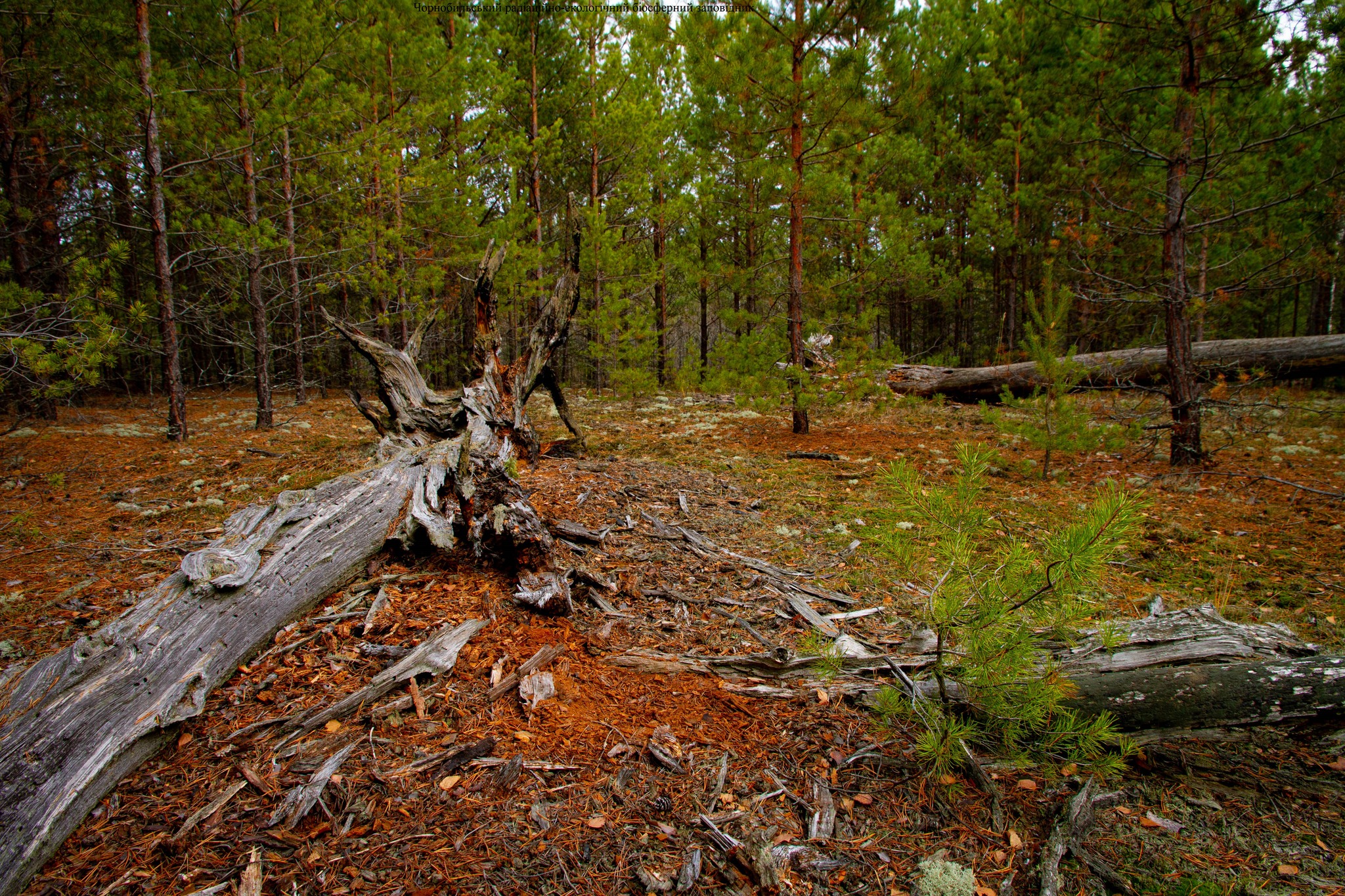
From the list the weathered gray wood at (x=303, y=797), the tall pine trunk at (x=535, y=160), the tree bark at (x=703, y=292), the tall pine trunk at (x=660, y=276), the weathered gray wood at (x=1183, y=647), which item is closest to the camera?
the weathered gray wood at (x=303, y=797)

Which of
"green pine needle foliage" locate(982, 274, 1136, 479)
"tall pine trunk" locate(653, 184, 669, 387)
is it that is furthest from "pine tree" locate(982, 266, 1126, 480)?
"tall pine trunk" locate(653, 184, 669, 387)

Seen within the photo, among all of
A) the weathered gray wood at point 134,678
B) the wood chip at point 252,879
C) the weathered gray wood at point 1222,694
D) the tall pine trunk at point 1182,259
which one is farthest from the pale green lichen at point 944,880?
the tall pine trunk at point 1182,259

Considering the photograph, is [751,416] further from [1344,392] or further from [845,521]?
[1344,392]

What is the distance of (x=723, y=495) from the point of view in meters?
5.79

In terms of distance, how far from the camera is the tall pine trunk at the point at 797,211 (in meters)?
7.91

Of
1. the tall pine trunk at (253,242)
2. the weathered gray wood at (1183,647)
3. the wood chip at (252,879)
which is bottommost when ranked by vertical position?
the wood chip at (252,879)

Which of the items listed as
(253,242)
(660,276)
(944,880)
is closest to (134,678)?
(944,880)

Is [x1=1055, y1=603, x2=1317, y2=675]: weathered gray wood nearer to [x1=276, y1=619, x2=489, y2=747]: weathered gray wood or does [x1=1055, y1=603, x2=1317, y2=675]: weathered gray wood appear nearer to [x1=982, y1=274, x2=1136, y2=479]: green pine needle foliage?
[x1=276, y1=619, x2=489, y2=747]: weathered gray wood

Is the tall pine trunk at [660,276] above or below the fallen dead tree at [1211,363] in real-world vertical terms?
above

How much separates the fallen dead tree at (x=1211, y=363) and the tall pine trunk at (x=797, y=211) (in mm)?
1917

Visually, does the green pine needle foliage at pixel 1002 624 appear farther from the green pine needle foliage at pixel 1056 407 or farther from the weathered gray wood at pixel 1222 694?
the green pine needle foliage at pixel 1056 407

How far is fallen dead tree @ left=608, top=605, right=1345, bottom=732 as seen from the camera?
229 cm

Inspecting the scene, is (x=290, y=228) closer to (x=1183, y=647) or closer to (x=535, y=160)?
(x=535, y=160)

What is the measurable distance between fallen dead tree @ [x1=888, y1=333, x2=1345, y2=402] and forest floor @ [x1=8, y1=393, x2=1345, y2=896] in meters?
5.66
